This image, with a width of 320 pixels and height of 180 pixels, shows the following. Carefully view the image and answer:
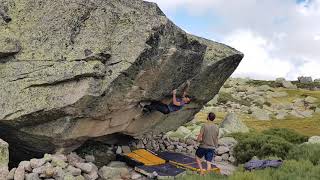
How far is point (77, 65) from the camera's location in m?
17.9

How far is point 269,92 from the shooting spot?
4247 inches

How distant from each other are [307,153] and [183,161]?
6.30 meters

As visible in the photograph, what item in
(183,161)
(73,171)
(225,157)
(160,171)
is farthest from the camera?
A: (225,157)

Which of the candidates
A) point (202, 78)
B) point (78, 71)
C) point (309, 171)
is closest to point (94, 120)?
point (78, 71)

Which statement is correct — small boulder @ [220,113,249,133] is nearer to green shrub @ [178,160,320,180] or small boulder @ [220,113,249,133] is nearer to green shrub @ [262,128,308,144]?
green shrub @ [262,128,308,144]

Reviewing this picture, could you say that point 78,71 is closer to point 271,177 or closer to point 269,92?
point 271,177

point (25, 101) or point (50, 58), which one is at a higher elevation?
point (50, 58)

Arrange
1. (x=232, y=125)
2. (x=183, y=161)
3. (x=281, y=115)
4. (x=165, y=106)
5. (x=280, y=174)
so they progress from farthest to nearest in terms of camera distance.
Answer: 1. (x=281, y=115)
2. (x=232, y=125)
3. (x=183, y=161)
4. (x=165, y=106)
5. (x=280, y=174)

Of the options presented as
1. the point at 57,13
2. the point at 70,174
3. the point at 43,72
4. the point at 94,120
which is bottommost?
the point at 70,174

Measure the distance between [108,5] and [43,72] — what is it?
384cm

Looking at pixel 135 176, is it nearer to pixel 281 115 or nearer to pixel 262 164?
pixel 262 164

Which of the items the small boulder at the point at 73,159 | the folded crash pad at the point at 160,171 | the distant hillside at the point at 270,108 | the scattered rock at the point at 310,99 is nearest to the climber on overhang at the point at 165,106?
the folded crash pad at the point at 160,171

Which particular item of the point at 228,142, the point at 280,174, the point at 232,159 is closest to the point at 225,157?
the point at 232,159

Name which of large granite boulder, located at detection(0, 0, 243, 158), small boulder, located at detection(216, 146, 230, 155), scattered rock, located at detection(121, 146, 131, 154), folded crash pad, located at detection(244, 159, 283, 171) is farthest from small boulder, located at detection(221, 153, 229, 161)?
large granite boulder, located at detection(0, 0, 243, 158)
